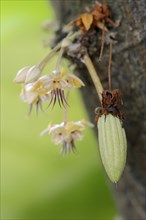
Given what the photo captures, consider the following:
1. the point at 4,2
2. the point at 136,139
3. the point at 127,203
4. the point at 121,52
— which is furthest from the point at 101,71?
the point at 4,2

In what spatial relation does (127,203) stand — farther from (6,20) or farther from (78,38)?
Answer: (6,20)

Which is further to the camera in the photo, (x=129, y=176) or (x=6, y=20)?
(x=6, y=20)

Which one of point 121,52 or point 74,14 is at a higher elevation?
point 74,14

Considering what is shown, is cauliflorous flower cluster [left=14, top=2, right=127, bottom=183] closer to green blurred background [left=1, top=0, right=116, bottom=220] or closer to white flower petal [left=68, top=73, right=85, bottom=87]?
white flower petal [left=68, top=73, right=85, bottom=87]

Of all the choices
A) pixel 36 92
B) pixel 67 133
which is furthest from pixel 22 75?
pixel 67 133

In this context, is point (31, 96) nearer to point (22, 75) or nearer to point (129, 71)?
point (22, 75)

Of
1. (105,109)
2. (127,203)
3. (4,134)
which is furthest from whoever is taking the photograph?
(4,134)

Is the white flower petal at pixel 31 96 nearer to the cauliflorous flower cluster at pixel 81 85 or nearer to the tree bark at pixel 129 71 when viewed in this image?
the cauliflorous flower cluster at pixel 81 85

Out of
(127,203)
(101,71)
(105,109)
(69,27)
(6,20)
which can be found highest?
(6,20)
